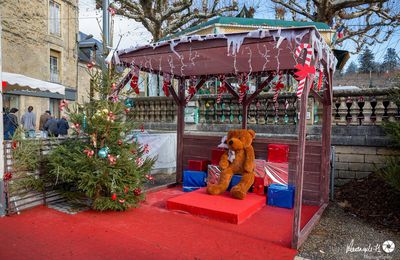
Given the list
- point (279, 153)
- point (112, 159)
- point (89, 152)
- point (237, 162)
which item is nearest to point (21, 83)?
point (89, 152)

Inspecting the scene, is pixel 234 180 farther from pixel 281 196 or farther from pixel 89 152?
pixel 89 152

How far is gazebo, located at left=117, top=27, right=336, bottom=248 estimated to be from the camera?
3.79 meters

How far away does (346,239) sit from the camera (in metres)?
4.18

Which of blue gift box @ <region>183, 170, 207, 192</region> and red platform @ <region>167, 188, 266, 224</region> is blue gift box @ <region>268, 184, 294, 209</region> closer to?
red platform @ <region>167, 188, 266, 224</region>

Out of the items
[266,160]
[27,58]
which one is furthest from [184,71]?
[27,58]

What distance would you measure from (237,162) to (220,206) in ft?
4.27

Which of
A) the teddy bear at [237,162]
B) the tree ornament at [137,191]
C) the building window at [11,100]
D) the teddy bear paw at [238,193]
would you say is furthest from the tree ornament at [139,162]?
the building window at [11,100]

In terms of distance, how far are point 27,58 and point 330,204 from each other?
1791cm

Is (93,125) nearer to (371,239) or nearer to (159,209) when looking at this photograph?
(159,209)

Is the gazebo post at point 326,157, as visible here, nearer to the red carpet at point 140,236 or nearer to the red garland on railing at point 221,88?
the red carpet at point 140,236

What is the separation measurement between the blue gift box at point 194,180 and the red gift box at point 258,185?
4.15ft

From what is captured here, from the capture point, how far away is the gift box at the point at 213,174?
638 cm

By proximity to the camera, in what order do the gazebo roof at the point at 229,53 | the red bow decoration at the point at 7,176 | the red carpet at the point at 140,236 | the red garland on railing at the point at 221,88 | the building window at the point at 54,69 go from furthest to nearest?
the building window at the point at 54,69 → the red garland on railing at the point at 221,88 → the red bow decoration at the point at 7,176 → the gazebo roof at the point at 229,53 → the red carpet at the point at 140,236

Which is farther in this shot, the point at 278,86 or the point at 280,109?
the point at 280,109
